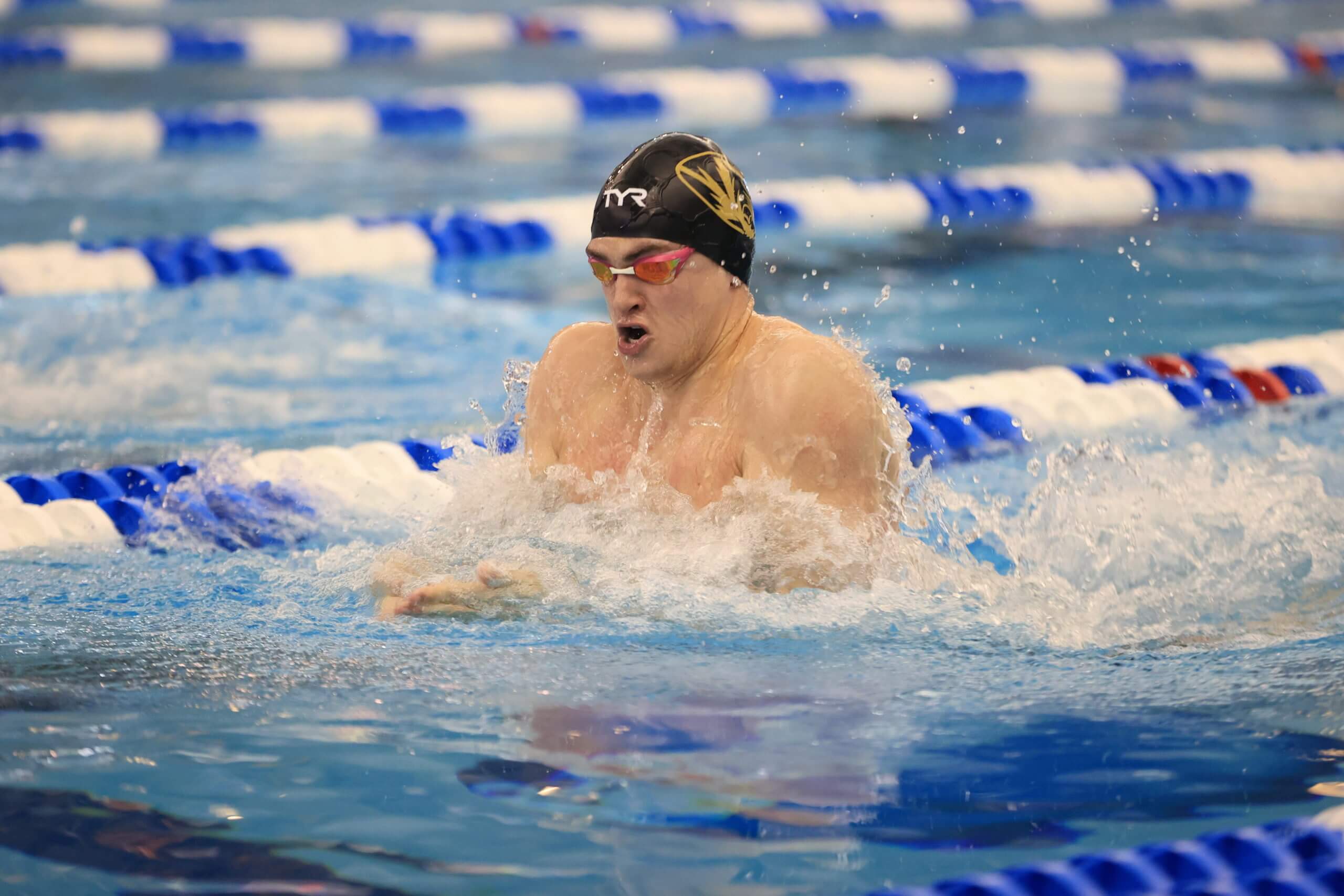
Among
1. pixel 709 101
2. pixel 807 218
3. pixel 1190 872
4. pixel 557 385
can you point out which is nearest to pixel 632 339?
pixel 557 385

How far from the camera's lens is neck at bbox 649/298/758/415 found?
8.93 ft

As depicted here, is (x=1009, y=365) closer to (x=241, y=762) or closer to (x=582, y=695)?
(x=582, y=695)

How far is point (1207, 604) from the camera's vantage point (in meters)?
2.95

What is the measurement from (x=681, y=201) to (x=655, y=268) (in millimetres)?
111

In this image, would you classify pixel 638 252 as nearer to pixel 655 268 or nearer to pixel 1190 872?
pixel 655 268

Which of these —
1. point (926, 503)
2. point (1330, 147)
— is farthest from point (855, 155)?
point (926, 503)

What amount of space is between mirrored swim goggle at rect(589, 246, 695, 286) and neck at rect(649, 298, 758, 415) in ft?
0.53

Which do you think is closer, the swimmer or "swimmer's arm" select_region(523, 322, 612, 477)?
the swimmer

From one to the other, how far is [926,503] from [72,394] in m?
2.51

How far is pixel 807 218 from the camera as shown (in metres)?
6.34

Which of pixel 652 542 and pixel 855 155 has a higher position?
pixel 855 155


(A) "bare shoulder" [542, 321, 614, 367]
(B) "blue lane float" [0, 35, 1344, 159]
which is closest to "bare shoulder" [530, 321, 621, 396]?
(A) "bare shoulder" [542, 321, 614, 367]

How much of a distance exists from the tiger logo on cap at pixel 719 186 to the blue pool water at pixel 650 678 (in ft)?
1.52

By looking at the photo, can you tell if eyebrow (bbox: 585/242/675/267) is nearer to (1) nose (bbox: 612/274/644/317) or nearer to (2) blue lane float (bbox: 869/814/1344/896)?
(1) nose (bbox: 612/274/644/317)
